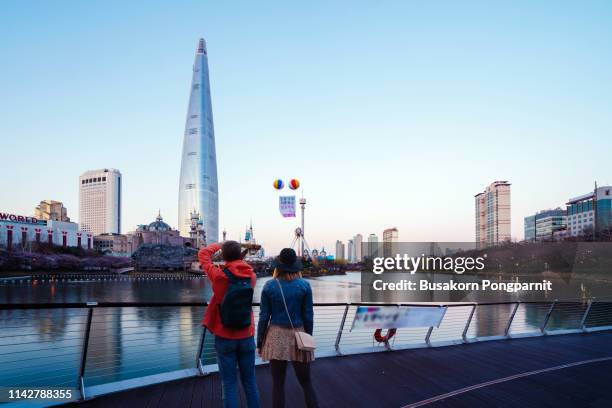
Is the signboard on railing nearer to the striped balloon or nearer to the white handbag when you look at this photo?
the white handbag

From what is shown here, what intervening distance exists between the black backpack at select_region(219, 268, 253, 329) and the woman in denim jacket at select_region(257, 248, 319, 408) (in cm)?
31

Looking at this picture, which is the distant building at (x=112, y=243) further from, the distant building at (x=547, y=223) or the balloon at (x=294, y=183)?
the balloon at (x=294, y=183)

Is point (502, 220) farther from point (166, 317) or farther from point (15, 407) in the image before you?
point (15, 407)

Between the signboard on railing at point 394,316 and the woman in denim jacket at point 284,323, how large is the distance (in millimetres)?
3285

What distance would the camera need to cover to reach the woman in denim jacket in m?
3.60

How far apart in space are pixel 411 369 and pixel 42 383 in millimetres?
17383

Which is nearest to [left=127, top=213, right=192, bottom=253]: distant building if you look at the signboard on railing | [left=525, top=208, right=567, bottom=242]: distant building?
[left=525, top=208, right=567, bottom=242]: distant building

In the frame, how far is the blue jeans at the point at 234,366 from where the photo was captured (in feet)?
11.0

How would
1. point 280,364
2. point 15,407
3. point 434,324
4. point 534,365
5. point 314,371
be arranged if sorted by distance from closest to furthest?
1. point 280,364
2. point 15,407
3. point 314,371
4. point 534,365
5. point 434,324

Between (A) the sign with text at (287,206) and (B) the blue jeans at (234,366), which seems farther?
(A) the sign with text at (287,206)

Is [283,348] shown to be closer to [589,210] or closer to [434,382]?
[434,382]

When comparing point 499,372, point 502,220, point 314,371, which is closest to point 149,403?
point 314,371

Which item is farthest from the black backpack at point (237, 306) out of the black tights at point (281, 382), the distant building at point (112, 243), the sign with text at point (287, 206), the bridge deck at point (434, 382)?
the distant building at point (112, 243)

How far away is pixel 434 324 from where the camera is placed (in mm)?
7613
